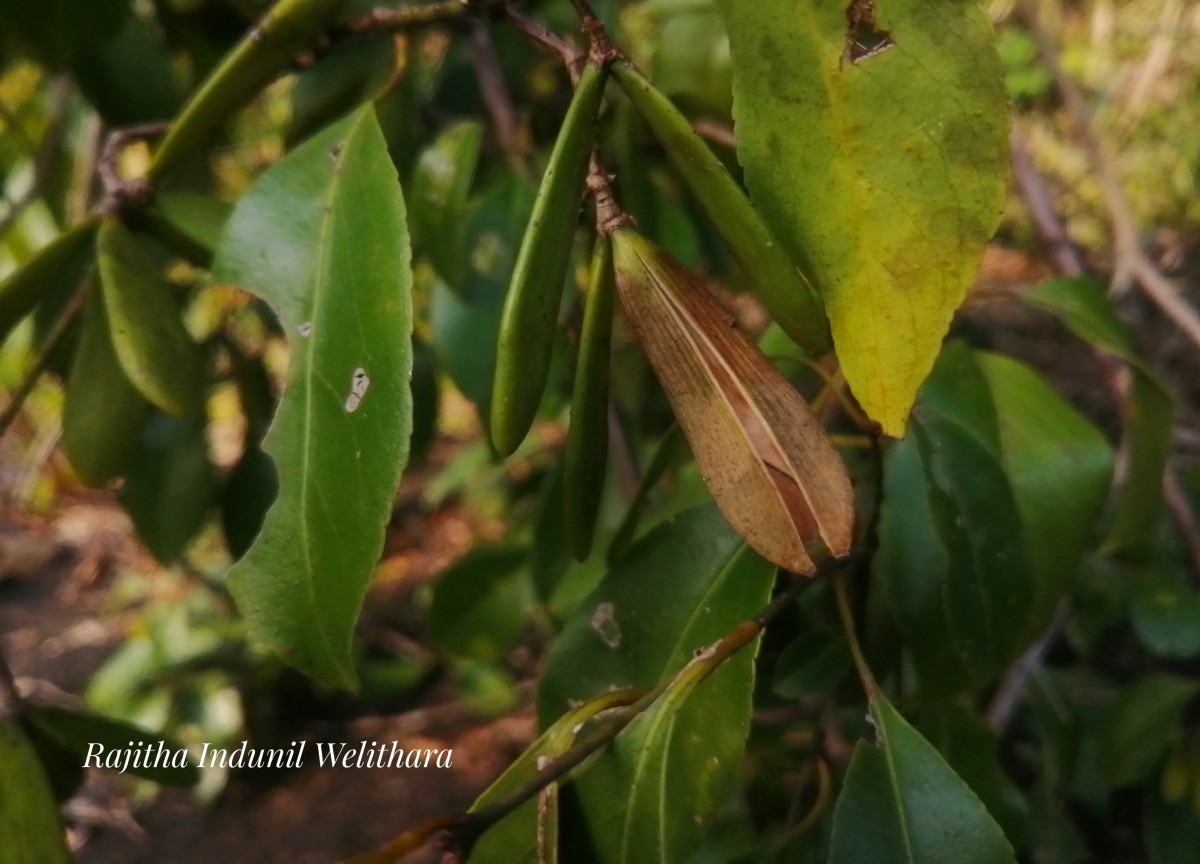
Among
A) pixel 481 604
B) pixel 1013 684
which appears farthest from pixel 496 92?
pixel 1013 684

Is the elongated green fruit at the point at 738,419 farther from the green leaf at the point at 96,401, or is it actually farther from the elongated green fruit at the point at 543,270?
the green leaf at the point at 96,401

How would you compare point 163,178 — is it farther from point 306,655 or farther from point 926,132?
point 926,132

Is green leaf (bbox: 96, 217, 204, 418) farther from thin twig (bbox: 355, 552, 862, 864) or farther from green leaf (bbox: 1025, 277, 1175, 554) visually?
Answer: green leaf (bbox: 1025, 277, 1175, 554)

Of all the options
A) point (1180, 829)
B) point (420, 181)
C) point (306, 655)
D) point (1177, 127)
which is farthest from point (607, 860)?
point (1177, 127)

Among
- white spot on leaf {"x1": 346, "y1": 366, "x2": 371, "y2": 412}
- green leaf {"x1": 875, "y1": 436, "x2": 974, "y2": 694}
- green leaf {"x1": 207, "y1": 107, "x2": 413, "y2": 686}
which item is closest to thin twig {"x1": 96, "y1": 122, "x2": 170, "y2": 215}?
green leaf {"x1": 207, "y1": 107, "x2": 413, "y2": 686}

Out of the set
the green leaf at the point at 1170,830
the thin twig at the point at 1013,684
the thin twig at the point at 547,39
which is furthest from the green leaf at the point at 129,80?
the green leaf at the point at 1170,830
